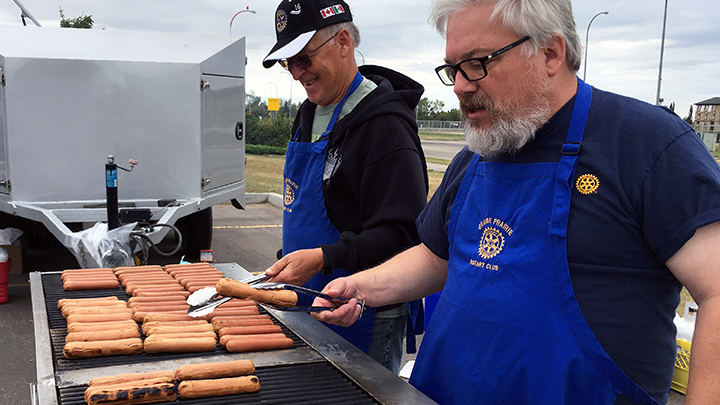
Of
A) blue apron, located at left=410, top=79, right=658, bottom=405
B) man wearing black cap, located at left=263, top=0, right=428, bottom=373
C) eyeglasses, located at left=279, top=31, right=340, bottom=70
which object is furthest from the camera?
eyeglasses, located at left=279, top=31, right=340, bottom=70

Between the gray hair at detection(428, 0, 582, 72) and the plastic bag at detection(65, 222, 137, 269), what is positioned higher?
the gray hair at detection(428, 0, 582, 72)

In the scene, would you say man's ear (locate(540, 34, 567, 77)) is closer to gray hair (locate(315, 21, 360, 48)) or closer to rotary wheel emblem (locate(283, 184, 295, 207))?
gray hair (locate(315, 21, 360, 48))

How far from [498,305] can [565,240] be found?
0.89 feet

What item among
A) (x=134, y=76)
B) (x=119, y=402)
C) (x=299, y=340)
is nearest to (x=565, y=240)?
(x=299, y=340)

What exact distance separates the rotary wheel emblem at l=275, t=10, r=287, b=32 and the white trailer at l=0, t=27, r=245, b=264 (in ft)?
11.1

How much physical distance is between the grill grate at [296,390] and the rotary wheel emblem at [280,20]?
161 cm

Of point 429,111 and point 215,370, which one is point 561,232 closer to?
point 215,370

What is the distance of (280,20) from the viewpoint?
284 cm

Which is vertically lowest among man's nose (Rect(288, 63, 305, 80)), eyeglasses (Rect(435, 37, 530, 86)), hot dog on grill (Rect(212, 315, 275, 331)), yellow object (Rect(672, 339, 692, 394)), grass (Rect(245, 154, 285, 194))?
yellow object (Rect(672, 339, 692, 394))

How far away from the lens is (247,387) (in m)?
1.90

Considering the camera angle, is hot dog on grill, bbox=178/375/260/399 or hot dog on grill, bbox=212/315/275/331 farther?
hot dog on grill, bbox=212/315/275/331

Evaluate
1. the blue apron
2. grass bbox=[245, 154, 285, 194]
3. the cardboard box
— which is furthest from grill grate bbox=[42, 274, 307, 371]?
grass bbox=[245, 154, 285, 194]

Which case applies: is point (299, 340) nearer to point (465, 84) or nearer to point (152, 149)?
point (465, 84)

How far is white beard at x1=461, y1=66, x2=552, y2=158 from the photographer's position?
1715 millimetres
